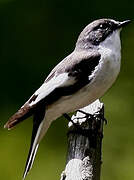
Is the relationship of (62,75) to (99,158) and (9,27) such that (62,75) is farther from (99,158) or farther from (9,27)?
(9,27)

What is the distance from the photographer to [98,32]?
3.81m

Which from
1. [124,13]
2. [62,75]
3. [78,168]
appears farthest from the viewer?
[124,13]

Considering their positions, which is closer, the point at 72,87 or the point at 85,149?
the point at 85,149

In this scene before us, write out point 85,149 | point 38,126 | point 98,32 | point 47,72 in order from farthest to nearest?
1. point 47,72
2. point 98,32
3. point 38,126
4. point 85,149

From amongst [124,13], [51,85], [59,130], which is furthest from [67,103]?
[124,13]

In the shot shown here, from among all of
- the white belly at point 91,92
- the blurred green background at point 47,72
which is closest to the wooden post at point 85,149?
the white belly at point 91,92

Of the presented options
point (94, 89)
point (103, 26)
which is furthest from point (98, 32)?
point (94, 89)

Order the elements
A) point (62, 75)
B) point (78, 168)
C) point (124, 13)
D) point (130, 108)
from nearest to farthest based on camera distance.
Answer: point (78, 168)
point (62, 75)
point (130, 108)
point (124, 13)

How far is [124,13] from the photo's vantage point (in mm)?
5668

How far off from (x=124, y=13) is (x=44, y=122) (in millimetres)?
2275

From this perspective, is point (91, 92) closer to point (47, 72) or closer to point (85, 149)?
point (85, 149)

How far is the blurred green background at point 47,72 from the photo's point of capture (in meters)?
5.12

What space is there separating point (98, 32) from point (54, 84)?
0.43 meters

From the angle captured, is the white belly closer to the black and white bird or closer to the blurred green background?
the black and white bird
